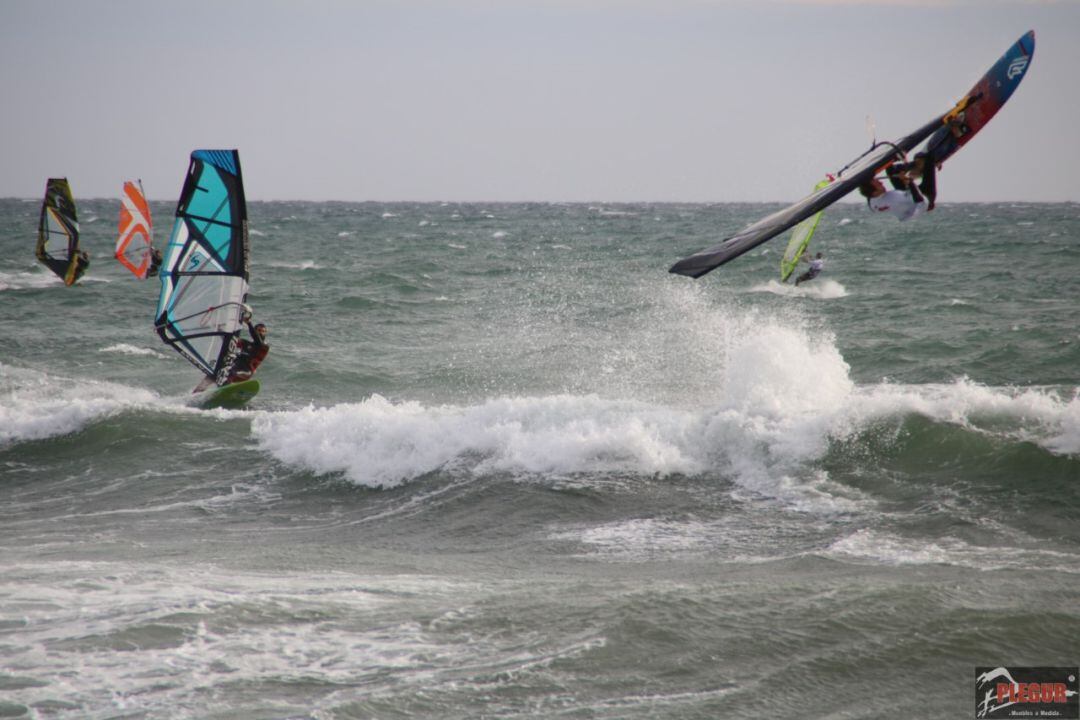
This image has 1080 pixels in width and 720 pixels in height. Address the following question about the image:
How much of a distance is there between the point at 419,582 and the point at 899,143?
4.53m

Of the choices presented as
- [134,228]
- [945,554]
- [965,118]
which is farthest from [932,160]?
[134,228]

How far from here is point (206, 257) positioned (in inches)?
460

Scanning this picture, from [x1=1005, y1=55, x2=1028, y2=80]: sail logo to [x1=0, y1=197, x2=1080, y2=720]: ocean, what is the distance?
3.35 meters

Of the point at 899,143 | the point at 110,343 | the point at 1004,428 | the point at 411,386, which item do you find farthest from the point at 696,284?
the point at 899,143

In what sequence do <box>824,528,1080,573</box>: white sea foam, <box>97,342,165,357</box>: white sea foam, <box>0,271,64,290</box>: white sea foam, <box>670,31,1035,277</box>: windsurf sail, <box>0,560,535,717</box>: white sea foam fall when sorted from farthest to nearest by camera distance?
<box>0,271,64,290</box>: white sea foam < <box>97,342,165,357</box>: white sea foam < <box>670,31,1035,277</box>: windsurf sail < <box>824,528,1080,573</box>: white sea foam < <box>0,560,535,717</box>: white sea foam

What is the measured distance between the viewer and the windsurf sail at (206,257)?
37.6 feet

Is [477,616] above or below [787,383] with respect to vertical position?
below

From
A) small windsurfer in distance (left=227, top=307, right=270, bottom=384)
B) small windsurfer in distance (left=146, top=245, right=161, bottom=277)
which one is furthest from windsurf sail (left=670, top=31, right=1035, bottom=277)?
small windsurfer in distance (left=146, top=245, right=161, bottom=277)

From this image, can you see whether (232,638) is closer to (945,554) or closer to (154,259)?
(945,554)

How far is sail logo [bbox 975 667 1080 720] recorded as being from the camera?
16.6 ft

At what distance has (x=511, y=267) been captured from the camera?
30.9 metres

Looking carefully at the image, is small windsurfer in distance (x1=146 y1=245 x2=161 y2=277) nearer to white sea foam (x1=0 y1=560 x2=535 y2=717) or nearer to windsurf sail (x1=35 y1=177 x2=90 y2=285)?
windsurf sail (x1=35 y1=177 x2=90 y2=285)

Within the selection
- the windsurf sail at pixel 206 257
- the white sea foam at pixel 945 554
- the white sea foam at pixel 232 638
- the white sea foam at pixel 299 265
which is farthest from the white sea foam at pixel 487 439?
the white sea foam at pixel 299 265

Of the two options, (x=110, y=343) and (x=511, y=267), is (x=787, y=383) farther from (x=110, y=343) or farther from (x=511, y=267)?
(x=511, y=267)
